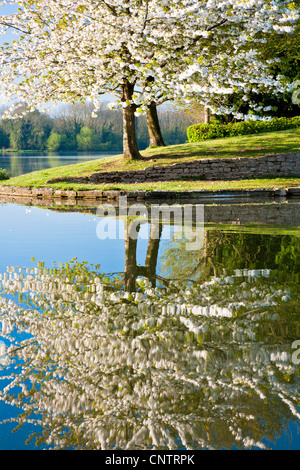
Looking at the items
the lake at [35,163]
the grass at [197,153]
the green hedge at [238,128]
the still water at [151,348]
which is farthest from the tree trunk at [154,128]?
the still water at [151,348]

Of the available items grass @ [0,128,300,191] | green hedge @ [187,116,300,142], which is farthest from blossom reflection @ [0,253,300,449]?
green hedge @ [187,116,300,142]

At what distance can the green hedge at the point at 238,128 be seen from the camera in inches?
1041

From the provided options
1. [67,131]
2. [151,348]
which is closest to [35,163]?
[151,348]

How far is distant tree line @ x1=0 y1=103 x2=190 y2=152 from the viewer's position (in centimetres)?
10881

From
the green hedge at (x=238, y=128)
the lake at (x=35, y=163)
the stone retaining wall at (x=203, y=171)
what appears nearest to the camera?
the stone retaining wall at (x=203, y=171)

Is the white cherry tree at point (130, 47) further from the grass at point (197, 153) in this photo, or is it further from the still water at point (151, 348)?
the still water at point (151, 348)

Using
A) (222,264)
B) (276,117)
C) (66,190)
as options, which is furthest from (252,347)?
(276,117)

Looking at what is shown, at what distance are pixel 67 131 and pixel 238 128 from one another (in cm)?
9112

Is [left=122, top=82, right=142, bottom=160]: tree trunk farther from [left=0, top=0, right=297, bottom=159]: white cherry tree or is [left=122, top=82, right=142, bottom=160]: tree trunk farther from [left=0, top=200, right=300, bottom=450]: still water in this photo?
[left=0, top=200, right=300, bottom=450]: still water

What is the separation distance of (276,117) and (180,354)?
2534 centimetres

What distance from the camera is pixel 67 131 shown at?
113688 millimetres

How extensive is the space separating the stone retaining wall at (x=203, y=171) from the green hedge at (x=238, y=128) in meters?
6.96

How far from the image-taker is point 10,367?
3.68 metres

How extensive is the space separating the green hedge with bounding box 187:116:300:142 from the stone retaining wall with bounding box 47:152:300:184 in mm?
6962
